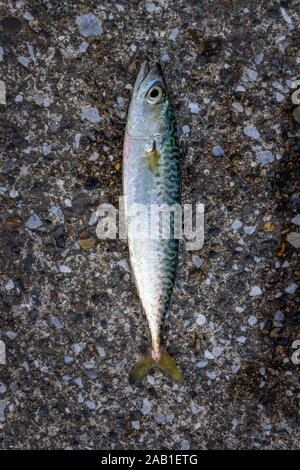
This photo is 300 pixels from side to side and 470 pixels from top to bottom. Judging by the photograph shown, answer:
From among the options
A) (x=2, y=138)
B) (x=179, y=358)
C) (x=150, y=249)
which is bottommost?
(x=179, y=358)

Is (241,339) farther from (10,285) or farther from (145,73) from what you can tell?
(145,73)

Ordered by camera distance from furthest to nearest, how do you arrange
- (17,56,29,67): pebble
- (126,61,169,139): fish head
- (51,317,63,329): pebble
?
(51,317,63,329): pebble, (17,56,29,67): pebble, (126,61,169,139): fish head

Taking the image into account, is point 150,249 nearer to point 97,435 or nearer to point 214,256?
point 214,256

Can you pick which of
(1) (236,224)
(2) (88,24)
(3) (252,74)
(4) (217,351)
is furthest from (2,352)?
(3) (252,74)

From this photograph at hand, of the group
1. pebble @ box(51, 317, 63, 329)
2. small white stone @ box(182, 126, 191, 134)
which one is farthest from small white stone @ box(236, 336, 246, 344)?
small white stone @ box(182, 126, 191, 134)

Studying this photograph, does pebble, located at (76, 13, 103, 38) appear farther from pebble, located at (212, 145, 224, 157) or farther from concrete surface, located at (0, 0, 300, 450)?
pebble, located at (212, 145, 224, 157)

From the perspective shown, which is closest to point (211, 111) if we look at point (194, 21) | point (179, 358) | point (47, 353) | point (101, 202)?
point (194, 21)

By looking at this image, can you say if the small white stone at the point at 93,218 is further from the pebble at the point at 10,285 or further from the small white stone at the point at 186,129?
the small white stone at the point at 186,129

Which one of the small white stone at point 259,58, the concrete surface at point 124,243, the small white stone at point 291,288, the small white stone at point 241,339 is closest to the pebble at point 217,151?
the concrete surface at point 124,243
